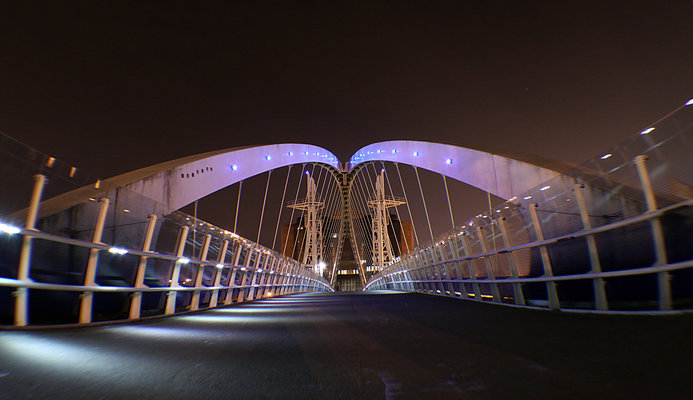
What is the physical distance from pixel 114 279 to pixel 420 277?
10.7 metres

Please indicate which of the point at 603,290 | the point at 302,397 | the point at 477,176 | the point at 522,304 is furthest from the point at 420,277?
the point at 302,397

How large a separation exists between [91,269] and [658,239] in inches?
228

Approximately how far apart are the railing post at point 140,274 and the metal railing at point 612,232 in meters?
5.30

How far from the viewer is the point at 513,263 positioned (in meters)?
6.16

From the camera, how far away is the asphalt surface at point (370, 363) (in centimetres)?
175

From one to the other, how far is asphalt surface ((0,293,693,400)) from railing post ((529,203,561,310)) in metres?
1.23

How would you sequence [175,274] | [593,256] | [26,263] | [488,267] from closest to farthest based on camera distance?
[26,263], [593,256], [175,274], [488,267]

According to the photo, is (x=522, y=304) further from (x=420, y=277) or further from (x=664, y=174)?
(x=420, y=277)

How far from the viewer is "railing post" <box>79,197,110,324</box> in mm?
4258

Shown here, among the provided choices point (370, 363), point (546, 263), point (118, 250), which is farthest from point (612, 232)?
point (118, 250)

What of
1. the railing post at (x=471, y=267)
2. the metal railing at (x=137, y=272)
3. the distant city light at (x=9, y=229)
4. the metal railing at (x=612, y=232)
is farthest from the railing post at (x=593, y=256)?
the distant city light at (x=9, y=229)

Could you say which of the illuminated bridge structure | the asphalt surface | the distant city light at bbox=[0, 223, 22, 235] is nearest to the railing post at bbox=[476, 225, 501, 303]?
the illuminated bridge structure

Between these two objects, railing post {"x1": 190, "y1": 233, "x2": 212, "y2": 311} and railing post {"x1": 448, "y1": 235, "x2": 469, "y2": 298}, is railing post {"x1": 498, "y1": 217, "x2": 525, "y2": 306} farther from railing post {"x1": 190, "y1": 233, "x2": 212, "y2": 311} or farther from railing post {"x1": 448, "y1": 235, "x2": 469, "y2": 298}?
railing post {"x1": 190, "y1": 233, "x2": 212, "y2": 311}

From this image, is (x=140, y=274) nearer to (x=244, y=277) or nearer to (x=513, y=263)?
(x=244, y=277)
